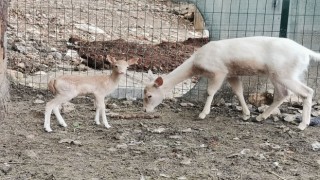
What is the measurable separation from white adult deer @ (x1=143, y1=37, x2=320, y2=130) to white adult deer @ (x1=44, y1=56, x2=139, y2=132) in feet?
2.67

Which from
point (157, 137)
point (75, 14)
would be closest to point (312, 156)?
point (157, 137)

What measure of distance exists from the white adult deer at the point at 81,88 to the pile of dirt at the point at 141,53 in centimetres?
256

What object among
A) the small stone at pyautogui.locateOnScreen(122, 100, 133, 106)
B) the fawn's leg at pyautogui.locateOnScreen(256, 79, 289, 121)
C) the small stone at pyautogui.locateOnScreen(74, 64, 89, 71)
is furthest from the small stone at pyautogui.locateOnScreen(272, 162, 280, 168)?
the small stone at pyautogui.locateOnScreen(74, 64, 89, 71)

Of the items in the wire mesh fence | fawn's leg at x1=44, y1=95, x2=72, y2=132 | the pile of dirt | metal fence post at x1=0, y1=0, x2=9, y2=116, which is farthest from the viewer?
the pile of dirt

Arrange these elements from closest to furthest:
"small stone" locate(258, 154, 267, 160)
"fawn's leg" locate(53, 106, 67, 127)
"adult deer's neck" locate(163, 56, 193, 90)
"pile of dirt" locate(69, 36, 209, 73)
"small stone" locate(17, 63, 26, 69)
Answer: "small stone" locate(258, 154, 267, 160) < "fawn's leg" locate(53, 106, 67, 127) < "adult deer's neck" locate(163, 56, 193, 90) < "small stone" locate(17, 63, 26, 69) < "pile of dirt" locate(69, 36, 209, 73)

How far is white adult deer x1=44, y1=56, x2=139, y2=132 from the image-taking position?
6852 millimetres

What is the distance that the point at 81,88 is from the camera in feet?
22.8

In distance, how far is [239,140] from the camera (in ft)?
22.3

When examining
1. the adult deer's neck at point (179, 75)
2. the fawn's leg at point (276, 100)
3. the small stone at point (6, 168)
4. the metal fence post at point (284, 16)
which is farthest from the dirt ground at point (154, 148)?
the metal fence post at point (284, 16)

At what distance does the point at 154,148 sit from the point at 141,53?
4.47 metres

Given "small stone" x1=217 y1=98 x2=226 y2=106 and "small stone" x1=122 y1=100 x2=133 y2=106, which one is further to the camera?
"small stone" x1=217 y1=98 x2=226 y2=106

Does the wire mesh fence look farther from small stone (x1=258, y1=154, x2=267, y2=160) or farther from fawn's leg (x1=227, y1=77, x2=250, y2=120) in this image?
small stone (x1=258, y1=154, x2=267, y2=160)

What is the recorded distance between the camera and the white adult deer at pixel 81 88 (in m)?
6.85

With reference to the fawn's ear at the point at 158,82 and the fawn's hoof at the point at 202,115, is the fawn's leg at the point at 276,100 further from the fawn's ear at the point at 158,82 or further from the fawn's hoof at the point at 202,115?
the fawn's ear at the point at 158,82
